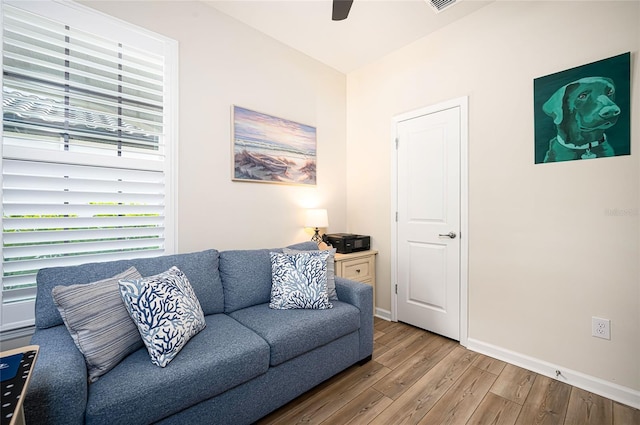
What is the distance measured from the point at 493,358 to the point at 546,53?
238cm

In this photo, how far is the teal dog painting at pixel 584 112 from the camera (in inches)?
68.6

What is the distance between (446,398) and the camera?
178 cm

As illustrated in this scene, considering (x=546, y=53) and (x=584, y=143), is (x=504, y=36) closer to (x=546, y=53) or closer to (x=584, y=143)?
(x=546, y=53)

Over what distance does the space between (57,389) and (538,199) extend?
2878 mm

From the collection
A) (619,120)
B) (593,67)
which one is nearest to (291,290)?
(619,120)

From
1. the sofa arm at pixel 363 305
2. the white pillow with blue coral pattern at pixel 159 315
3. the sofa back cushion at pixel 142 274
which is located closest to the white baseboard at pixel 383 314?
the sofa arm at pixel 363 305

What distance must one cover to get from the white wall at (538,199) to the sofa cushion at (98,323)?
99.2 inches

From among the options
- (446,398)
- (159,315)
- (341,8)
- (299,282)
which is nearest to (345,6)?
(341,8)

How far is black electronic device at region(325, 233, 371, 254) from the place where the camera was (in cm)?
293

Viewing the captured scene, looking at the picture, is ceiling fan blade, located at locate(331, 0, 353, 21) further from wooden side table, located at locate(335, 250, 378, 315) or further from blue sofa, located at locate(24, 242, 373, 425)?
wooden side table, located at locate(335, 250, 378, 315)

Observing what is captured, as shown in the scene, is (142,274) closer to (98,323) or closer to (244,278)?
(98,323)

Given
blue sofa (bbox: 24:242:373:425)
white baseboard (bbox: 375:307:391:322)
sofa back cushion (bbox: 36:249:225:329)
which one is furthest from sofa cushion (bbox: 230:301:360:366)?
white baseboard (bbox: 375:307:391:322)

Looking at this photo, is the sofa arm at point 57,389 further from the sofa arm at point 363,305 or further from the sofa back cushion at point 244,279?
the sofa arm at point 363,305

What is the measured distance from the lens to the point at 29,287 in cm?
165
